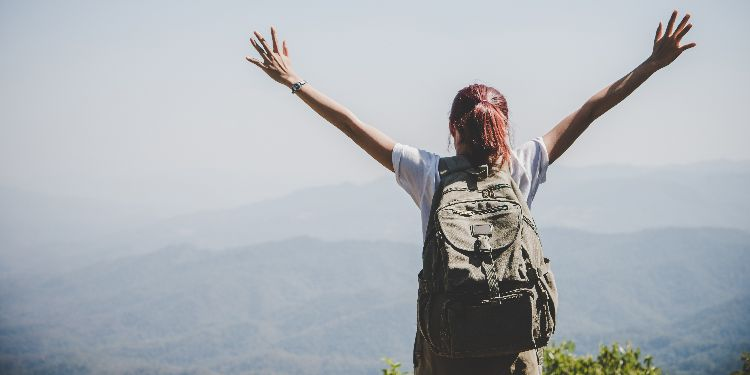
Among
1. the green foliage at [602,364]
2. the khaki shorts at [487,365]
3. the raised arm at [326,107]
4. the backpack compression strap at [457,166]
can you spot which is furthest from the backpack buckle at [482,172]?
the green foliage at [602,364]

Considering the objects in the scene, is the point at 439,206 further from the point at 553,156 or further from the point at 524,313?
the point at 553,156

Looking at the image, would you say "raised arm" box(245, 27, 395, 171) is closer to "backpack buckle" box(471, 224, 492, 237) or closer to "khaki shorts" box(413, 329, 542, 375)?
"backpack buckle" box(471, 224, 492, 237)

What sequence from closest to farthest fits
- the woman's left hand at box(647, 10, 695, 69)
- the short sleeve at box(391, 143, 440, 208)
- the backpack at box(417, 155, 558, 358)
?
1. the backpack at box(417, 155, 558, 358)
2. the short sleeve at box(391, 143, 440, 208)
3. the woman's left hand at box(647, 10, 695, 69)

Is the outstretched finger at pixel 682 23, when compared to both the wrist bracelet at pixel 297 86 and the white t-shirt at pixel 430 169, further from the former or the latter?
the wrist bracelet at pixel 297 86

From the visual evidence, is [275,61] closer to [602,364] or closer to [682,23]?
[682,23]

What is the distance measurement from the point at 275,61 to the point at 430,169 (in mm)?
943

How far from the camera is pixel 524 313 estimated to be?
1.90 metres

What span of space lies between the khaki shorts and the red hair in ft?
2.33

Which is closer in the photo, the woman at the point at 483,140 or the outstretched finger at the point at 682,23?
the woman at the point at 483,140

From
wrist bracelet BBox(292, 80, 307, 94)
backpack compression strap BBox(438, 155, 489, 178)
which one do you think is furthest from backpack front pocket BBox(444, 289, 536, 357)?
wrist bracelet BBox(292, 80, 307, 94)

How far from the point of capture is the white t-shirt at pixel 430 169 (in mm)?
2191

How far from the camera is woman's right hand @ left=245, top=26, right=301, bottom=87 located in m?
2.55

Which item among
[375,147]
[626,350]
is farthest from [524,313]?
[626,350]

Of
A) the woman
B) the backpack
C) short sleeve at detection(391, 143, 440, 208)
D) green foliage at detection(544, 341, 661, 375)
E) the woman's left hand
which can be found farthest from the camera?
green foliage at detection(544, 341, 661, 375)
